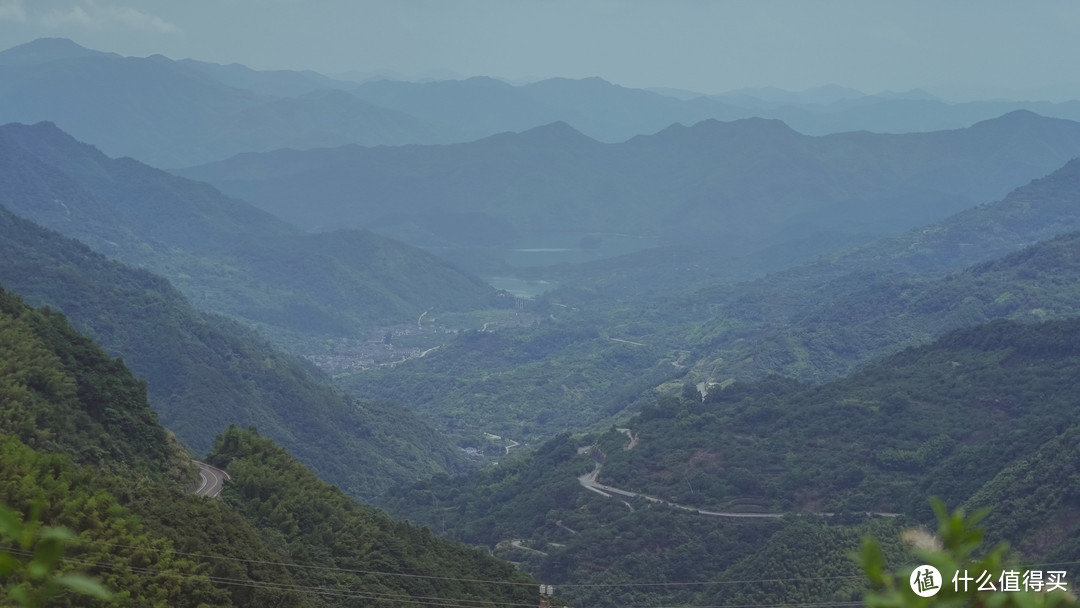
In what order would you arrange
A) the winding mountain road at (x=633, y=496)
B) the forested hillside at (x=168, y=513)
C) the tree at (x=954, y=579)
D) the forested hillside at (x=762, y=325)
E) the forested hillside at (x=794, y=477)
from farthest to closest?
1. the forested hillside at (x=762, y=325)
2. the winding mountain road at (x=633, y=496)
3. the forested hillside at (x=794, y=477)
4. the forested hillside at (x=168, y=513)
5. the tree at (x=954, y=579)

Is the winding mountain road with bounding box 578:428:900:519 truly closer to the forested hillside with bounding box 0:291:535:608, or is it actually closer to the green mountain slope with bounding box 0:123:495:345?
the forested hillside with bounding box 0:291:535:608

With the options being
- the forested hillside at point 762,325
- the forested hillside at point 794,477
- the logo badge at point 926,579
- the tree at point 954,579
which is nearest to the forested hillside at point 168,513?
the forested hillside at point 794,477

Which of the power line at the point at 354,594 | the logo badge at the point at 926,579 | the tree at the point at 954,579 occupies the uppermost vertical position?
the tree at the point at 954,579

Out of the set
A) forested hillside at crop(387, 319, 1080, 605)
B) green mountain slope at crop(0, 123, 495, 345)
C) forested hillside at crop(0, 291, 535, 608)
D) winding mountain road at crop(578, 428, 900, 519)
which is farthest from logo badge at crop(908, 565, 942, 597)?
green mountain slope at crop(0, 123, 495, 345)

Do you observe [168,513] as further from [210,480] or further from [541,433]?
[541,433]

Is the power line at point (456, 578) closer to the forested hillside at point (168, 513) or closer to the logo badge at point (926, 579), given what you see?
the forested hillside at point (168, 513)

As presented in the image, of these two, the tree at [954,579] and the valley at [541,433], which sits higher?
the tree at [954,579]

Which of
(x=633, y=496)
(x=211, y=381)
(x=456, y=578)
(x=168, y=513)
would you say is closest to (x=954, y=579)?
(x=168, y=513)

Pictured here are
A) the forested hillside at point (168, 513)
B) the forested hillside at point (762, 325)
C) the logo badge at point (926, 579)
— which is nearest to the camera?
the logo badge at point (926, 579)
